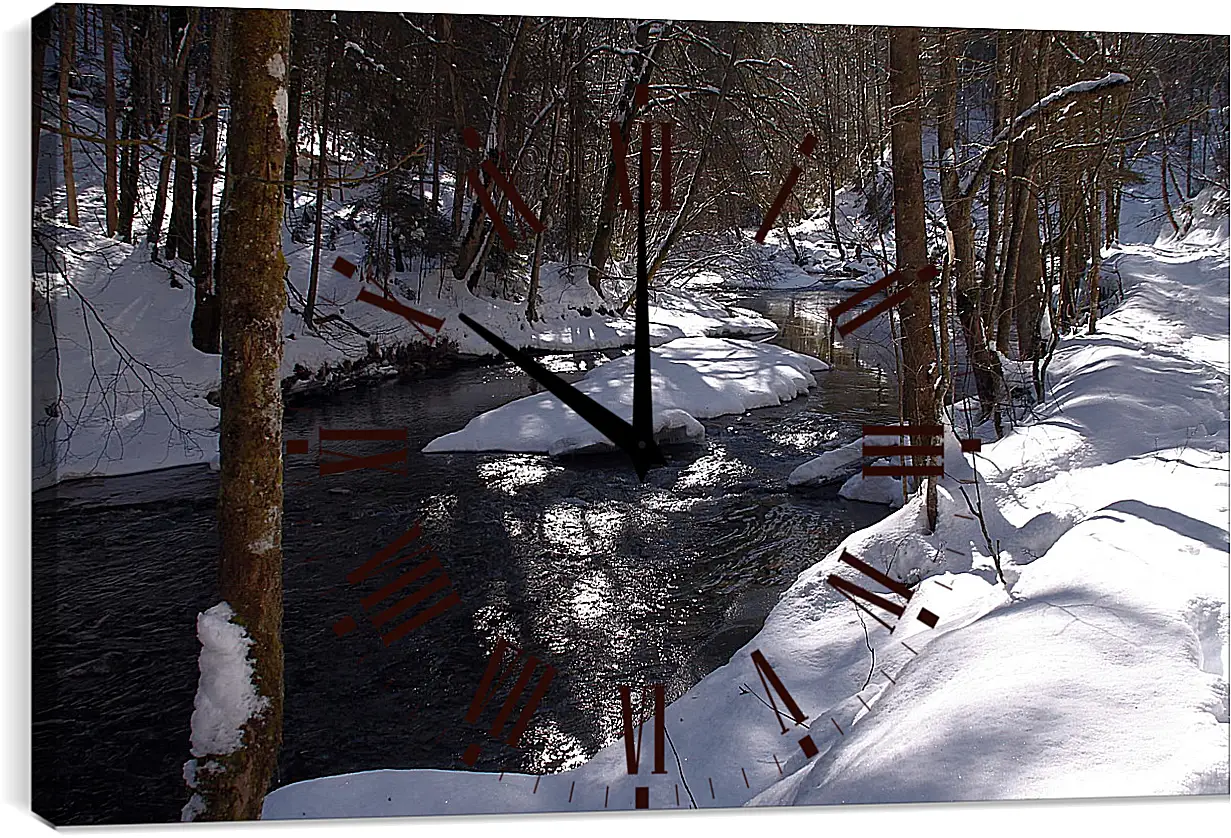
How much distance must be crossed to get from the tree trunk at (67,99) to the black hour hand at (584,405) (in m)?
0.82

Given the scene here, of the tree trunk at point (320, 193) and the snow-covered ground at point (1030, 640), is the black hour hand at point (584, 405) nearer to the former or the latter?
the tree trunk at point (320, 193)

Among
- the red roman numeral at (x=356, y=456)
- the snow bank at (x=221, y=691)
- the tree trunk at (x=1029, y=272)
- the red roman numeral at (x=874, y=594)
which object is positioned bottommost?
the snow bank at (x=221, y=691)

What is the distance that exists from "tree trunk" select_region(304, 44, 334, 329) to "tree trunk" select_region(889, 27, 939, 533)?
1.32 metres

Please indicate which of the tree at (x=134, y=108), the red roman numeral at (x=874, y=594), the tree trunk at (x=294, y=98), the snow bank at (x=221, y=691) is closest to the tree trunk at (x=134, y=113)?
the tree at (x=134, y=108)

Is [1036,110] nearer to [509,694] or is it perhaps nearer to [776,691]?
[776,691]

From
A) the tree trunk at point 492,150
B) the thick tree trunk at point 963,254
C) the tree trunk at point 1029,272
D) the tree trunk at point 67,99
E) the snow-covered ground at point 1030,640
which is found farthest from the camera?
the tree trunk at point 1029,272

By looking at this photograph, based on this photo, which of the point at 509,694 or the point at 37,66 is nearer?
the point at 37,66

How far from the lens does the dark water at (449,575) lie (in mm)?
2041

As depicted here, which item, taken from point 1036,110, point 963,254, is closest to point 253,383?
point 963,254

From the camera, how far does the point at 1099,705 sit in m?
2.14

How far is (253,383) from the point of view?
83.3 inches

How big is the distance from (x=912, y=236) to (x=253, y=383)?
1596mm

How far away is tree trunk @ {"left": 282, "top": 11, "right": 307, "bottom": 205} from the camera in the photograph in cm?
214

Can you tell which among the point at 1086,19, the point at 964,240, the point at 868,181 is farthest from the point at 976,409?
the point at 1086,19
